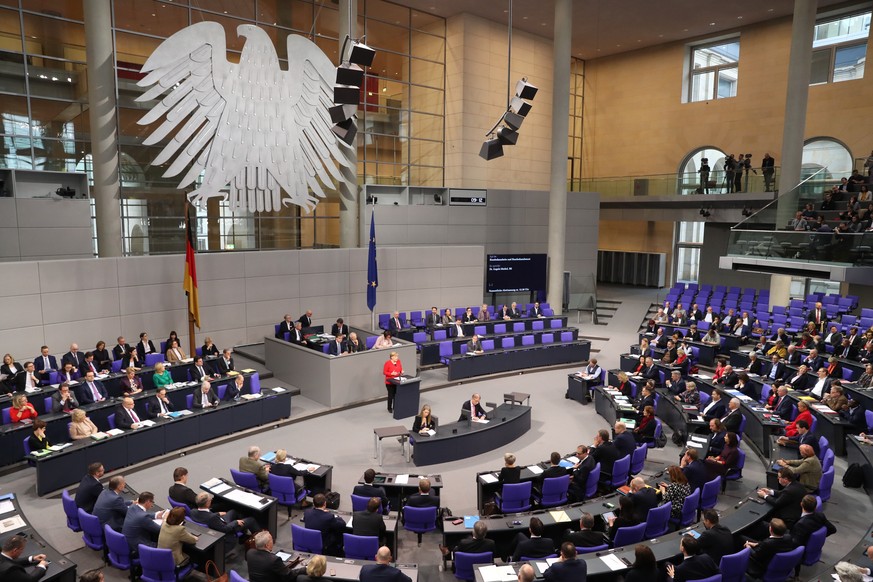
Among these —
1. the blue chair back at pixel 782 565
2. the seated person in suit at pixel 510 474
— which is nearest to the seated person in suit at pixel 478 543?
the seated person in suit at pixel 510 474

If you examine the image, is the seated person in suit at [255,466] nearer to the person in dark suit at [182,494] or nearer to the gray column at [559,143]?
the person in dark suit at [182,494]

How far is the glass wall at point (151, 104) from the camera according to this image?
1459cm

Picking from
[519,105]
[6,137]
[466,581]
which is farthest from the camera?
[6,137]

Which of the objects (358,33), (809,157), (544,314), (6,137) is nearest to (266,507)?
(6,137)

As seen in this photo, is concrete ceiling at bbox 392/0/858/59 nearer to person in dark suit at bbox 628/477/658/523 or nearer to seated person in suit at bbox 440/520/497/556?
person in dark suit at bbox 628/477/658/523

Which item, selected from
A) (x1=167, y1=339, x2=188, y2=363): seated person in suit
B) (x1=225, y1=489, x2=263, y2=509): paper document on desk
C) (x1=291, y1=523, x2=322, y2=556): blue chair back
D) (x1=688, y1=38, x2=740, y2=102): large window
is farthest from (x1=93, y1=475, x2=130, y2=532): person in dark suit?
(x1=688, y1=38, x2=740, y2=102): large window

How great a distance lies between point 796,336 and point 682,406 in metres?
6.81

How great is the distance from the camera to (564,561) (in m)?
5.40

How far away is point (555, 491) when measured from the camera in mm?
7723

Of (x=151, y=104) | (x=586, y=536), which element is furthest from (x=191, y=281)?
(x=586, y=536)

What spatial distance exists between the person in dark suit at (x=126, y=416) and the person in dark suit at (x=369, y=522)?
4831 millimetres

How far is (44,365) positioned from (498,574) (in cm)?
1031

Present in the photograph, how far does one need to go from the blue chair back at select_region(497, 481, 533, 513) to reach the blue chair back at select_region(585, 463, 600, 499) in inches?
33.0

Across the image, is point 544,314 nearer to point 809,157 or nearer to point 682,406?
point 682,406
